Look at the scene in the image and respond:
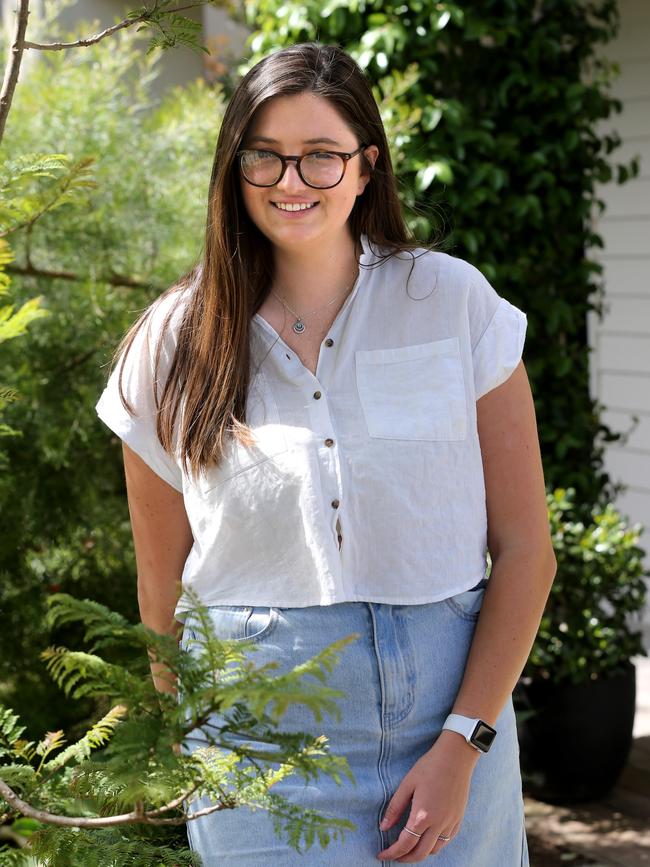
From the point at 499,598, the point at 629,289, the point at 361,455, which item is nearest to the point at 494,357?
the point at 361,455

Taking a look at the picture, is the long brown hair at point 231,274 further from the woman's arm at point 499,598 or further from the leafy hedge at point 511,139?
the leafy hedge at point 511,139

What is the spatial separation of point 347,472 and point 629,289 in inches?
152

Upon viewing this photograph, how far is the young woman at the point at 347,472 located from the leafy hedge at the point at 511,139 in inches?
74.6

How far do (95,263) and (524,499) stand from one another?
1769 mm

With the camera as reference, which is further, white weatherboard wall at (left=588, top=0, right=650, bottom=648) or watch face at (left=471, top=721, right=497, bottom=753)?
white weatherboard wall at (left=588, top=0, right=650, bottom=648)

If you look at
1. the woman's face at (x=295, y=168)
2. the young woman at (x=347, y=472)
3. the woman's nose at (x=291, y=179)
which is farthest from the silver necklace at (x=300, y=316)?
the woman's nose at (x=291, y=179)

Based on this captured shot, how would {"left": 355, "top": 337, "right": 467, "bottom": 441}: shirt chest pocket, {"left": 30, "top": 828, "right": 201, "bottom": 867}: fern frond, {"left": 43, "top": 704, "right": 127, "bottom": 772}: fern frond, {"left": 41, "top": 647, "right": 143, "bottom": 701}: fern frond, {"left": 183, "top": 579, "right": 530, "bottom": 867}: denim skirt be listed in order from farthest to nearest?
{"left": 355, "top": 337, "right": 467, "bottom": 441}: shirt chest pocket < {"left": 183, "top": 579, "right": 530, "bottom": 867}: denim skirt < {"left": 43, "top": 704, "right": 127, "bottom": 772}: fern frond < {"left": 30, "top": 828, "right": 201, "bottom": 867}: fern frond < {"left": 41, "top": 647, "right": 143, "bottom": 701}: fern frond

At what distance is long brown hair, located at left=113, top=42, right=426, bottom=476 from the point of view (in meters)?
1.72

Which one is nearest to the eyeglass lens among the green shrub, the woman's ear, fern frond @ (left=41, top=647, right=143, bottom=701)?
the woman's ear

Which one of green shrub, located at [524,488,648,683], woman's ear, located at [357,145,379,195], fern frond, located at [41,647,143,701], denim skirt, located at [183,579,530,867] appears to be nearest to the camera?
fern frond, located at [41,647,143,701]

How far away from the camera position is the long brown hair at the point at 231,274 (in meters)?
1.72

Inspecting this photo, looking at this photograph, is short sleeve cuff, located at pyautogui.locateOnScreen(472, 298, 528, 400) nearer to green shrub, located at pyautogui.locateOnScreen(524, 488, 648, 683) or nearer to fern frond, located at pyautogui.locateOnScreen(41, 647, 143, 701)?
fern frond, located at pyautogui.locateOnScreen(41, 647, 143, 701)

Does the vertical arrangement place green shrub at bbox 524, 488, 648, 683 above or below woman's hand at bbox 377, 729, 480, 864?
below

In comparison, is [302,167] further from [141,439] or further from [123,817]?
[123,817]
